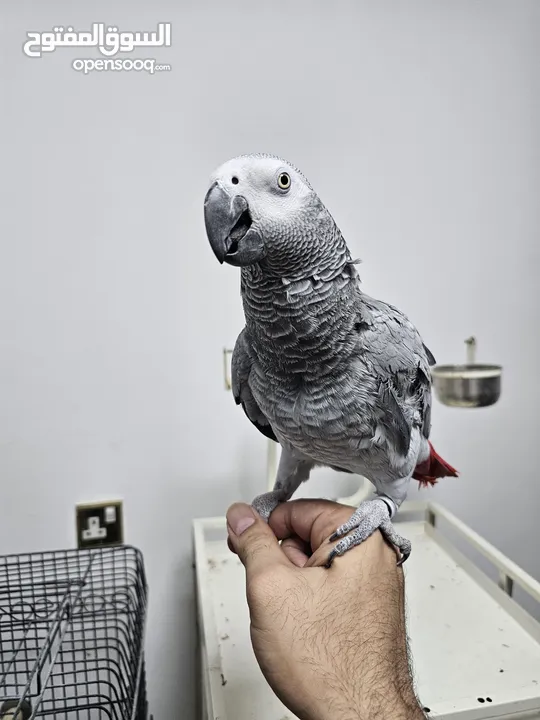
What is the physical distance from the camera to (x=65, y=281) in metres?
1.15

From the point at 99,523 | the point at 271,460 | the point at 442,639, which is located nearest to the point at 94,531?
the point at 99,523

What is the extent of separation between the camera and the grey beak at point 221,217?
0.47 meters

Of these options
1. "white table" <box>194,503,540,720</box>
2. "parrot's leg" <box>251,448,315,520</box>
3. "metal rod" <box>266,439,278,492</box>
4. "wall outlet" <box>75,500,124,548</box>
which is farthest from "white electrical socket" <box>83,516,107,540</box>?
"parrot's leg" <box>251,448,315,520</box>

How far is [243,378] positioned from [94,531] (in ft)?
2.54

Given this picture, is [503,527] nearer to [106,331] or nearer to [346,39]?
[106,331]

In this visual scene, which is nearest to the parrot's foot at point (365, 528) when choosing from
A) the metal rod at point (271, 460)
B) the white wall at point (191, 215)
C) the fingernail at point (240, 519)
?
the fingernail at point (240, 519)

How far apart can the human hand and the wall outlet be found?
0.73m

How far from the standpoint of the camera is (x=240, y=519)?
0.64 metres

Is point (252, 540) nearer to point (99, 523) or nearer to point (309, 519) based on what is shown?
point (309, 519)

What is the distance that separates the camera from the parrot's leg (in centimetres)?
71

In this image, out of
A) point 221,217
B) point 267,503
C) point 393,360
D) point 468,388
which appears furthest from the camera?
point 468,388

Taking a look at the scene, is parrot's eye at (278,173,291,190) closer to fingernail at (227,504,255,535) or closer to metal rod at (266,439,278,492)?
fingernail at (227,504,255,535)

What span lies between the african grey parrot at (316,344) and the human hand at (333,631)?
32mm

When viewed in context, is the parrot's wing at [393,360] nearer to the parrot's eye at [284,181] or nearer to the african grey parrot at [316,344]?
the african grey parrot at [316,344]
